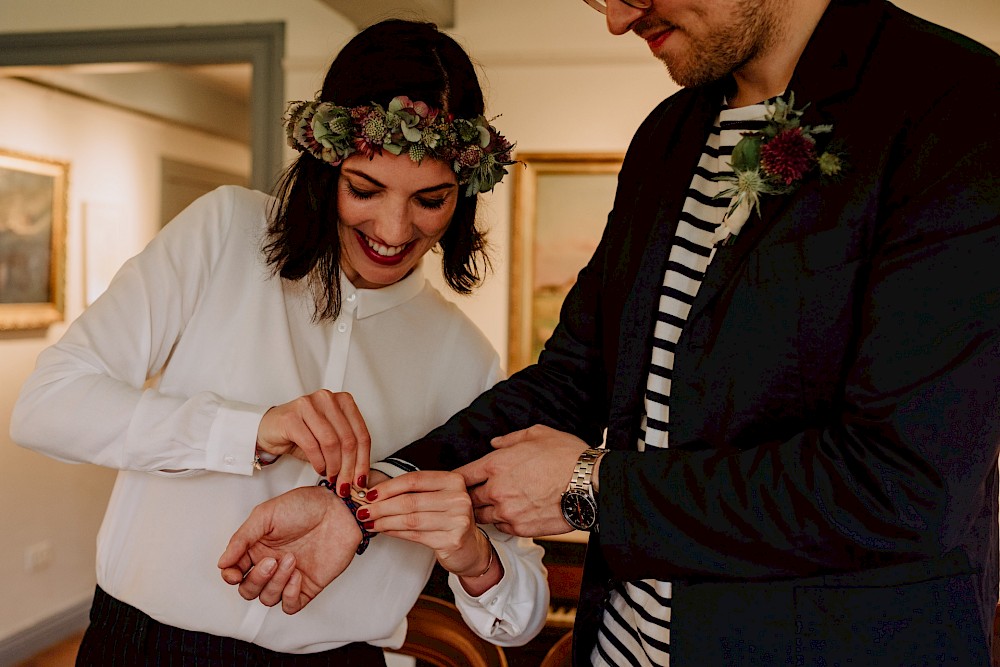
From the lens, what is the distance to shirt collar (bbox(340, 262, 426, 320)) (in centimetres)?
159

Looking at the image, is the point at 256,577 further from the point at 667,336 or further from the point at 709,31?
the point at 709,31

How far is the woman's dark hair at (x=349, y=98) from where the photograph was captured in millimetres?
1496

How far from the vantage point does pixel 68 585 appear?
5125 millimetres

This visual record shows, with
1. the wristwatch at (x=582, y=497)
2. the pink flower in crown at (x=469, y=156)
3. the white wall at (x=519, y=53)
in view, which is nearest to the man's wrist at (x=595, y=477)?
the wristwatch at (x=582, y=497)

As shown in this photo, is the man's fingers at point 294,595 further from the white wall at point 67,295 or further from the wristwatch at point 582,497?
the white wall at point 67,295

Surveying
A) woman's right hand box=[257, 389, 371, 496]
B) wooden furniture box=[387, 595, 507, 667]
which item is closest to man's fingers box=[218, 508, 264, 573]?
woman's right hand box=[257, 389, 371, 496]

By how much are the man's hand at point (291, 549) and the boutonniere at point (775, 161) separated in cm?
70

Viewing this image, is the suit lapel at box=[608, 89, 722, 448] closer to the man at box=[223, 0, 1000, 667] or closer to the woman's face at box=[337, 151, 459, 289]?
the man at box=[223, 0, 1000, 667]

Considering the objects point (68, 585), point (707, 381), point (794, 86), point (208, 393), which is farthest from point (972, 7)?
point (68, 585)

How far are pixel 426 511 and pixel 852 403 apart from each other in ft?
1.99

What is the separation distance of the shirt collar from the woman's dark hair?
3cm

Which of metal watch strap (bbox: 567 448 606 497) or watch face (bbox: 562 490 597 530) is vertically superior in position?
metal watch strap (bbox: 567 448 606 497)

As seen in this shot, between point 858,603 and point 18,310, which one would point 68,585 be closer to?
point 18,310

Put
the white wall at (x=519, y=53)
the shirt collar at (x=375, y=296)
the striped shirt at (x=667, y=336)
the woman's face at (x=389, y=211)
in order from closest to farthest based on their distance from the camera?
the striped shirt at (x=667, y=336)
the woman's face at (x=389, y=211)
the shirt collar at (x=375, y=296)
the white wall at (x=519, y=53)
